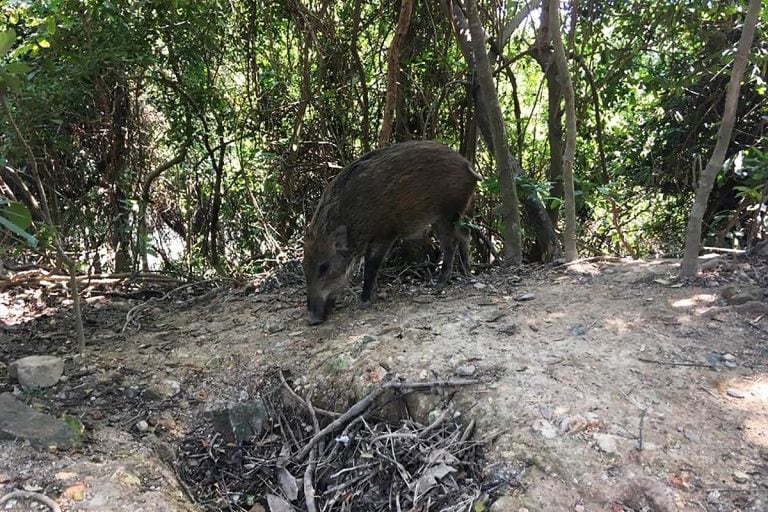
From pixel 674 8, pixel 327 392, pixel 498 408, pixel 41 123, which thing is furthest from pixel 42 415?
pixel 674 8

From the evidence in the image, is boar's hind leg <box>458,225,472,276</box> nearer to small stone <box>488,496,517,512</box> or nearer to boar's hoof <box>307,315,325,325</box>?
boar's hoof <box>307,315,325,325</box>

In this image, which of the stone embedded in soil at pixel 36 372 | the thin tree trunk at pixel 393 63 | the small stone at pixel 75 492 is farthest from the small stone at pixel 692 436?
the thin tree trunk at pixel 393 63

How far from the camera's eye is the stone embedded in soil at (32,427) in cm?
239

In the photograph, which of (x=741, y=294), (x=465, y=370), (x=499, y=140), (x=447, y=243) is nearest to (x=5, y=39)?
(x=465, y=370)

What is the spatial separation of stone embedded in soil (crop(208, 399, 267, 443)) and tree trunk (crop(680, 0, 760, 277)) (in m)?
2.57

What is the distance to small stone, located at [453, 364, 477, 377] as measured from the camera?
270cm

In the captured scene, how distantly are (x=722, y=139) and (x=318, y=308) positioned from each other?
253 cm

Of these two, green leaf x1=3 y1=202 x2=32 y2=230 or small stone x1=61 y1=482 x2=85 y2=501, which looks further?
green leaf x1=3 y1=202 x2=32 y2=230

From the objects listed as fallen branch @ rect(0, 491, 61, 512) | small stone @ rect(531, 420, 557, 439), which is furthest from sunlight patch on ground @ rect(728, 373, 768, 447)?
fallen branch @ rect(0, 491, 61, 512)

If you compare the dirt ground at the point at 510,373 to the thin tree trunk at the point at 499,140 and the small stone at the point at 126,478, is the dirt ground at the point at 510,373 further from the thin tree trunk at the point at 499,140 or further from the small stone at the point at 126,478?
the thin tree trunk at the point at 499,140

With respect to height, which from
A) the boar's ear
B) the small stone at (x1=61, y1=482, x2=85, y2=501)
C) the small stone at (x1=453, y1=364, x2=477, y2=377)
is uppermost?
the boar's ear

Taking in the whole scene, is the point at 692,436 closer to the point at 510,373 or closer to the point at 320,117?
the point at 510,373

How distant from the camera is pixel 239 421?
2887 mm

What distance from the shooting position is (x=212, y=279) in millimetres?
5027
